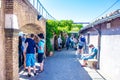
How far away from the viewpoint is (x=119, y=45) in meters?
8.52

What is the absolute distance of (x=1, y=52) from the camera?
7332mm

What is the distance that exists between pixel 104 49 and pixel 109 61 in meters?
1.23

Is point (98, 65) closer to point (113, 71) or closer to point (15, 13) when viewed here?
point (113, 71)

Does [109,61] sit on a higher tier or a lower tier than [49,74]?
higher

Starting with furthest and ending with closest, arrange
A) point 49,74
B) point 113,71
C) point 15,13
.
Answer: point 49,74, point 113,71, point 15,13

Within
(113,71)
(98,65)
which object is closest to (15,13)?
(113,71)

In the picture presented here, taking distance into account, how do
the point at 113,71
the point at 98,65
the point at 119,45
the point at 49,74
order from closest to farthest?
1. the point at 119,45
2. the point at 113,71
3. the point at 49,74
4. the point at 98,65

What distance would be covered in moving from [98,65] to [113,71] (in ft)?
10.7

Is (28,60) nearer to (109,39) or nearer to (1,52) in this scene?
(1,52)

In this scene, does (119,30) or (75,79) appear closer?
(119,30)

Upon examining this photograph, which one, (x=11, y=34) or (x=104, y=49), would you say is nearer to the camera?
(x=11, y=34)

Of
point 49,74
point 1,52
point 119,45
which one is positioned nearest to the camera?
point 1,52

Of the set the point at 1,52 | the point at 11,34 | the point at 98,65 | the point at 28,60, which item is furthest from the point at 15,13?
the point at 98,65

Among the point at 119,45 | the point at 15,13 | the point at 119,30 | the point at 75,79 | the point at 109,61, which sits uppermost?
the point at 15,13
